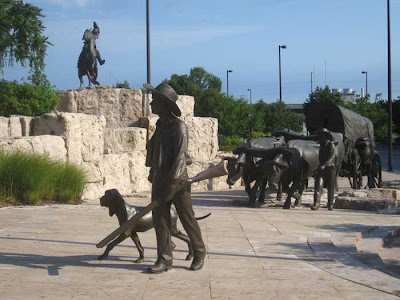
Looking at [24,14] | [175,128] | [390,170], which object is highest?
[24,14]

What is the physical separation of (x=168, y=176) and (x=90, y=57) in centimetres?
1587

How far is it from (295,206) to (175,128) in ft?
26.3

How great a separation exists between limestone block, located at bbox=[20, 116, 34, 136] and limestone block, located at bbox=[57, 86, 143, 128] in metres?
4.66

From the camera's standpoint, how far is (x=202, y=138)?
22109mm

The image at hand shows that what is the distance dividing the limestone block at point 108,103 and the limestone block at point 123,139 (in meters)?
1.17

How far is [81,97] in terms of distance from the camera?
68.3 feet

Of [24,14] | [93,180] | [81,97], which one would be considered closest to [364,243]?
[93,180]

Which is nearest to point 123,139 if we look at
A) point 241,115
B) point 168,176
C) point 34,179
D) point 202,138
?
point 202,138

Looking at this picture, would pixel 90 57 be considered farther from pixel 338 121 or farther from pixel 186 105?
pixel 338 121

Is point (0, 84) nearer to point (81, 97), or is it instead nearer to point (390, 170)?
point (81, 97)

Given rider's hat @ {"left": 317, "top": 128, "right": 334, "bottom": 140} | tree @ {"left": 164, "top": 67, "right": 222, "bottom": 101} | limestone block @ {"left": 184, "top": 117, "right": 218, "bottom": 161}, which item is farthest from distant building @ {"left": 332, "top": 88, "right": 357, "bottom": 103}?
rider's hat @ {"left": 317, "top": 128, "right": 334, "bottom": 140}

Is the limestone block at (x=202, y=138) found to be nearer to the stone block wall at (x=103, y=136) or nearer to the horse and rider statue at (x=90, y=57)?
the stone block wall at (x=103, y=136)

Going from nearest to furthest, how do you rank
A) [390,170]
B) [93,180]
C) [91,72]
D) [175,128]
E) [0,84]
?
[175,128]
[93,180]
[0,84]
[91,72]
[390,170]

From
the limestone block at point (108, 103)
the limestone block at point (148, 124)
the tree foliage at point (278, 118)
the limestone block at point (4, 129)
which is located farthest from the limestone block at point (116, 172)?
the tree foliage at point (278, 118)
